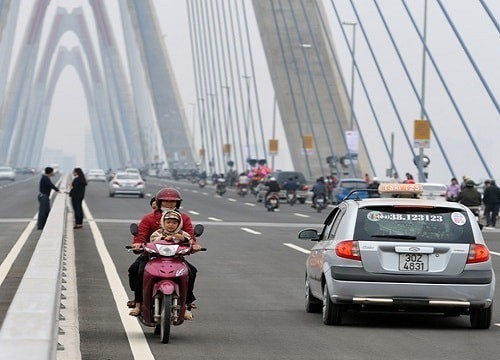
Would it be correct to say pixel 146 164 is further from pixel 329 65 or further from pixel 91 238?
pixel 91 238

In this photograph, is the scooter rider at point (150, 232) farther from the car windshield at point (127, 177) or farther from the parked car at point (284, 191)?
the car windshield at point (127, 177)

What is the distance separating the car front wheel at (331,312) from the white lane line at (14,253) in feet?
18.1

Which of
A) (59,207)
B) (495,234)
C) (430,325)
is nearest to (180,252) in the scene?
(430,325)

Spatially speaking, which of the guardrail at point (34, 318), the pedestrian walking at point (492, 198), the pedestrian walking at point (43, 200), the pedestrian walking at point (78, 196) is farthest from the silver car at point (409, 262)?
the pedestrian walking at point (492, 198)

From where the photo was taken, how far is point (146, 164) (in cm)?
17288

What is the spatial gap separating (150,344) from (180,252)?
2.49 feet

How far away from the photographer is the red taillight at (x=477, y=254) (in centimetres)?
1154

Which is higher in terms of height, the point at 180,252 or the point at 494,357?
the point at 180,252

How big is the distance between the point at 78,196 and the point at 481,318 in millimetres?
20399

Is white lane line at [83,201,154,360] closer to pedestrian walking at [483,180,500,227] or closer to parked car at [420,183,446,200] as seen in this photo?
pedestrian walking at [483,180,500,227]

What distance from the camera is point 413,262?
11469mm

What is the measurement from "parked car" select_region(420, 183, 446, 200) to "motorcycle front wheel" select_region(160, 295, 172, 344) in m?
34.5

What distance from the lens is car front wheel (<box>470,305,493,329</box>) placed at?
11602mm

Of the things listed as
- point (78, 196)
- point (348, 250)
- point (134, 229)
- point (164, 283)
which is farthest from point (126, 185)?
point (164, 283)
